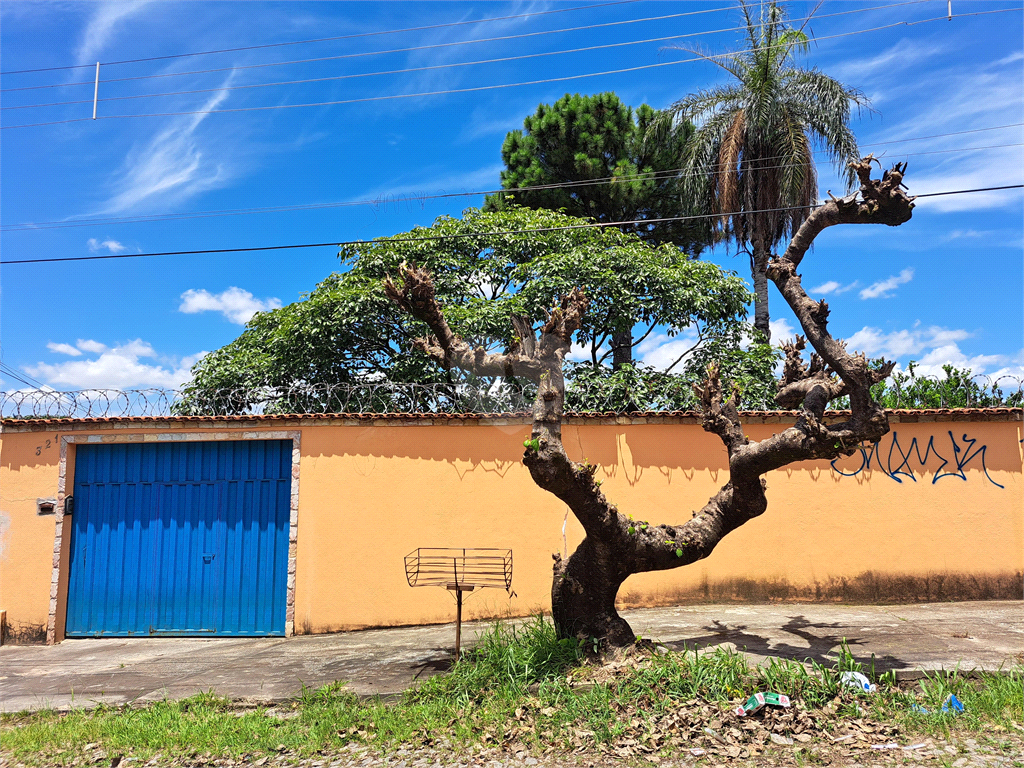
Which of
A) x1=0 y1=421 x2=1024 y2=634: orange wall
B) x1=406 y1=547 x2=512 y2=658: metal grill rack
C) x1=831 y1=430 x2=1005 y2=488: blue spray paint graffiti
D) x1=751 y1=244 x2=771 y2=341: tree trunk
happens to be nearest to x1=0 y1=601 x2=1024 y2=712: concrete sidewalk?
x1=0 y1=421 x2=1024 y2=634: orange wall

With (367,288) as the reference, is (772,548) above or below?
below

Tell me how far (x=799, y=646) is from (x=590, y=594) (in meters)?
1.95

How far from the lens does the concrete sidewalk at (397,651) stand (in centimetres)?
580

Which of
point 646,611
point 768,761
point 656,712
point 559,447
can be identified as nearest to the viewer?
point 768,761

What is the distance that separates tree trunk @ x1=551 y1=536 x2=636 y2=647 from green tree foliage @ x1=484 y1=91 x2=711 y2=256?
12.7m

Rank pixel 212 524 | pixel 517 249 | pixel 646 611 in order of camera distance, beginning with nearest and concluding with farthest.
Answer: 1. pixel 646 611
2. pixel 212 524
3. pixel 517 249

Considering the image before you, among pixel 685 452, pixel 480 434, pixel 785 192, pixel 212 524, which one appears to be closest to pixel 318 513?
pixel 212 524

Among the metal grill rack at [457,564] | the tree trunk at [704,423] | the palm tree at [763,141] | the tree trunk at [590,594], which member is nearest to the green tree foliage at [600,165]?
the palm tree at [763,141]

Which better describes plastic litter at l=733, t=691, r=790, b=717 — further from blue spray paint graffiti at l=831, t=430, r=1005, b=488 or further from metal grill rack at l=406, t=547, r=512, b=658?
blue spray paint graffiti at l=831, t=430, r=1005, b=488

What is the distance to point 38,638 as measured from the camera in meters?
8.28

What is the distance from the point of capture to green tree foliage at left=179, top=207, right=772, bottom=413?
12.2 meters

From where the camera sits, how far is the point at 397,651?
6.95m

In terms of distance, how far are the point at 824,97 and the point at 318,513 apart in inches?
513

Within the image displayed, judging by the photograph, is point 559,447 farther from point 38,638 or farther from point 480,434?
point 38,638
